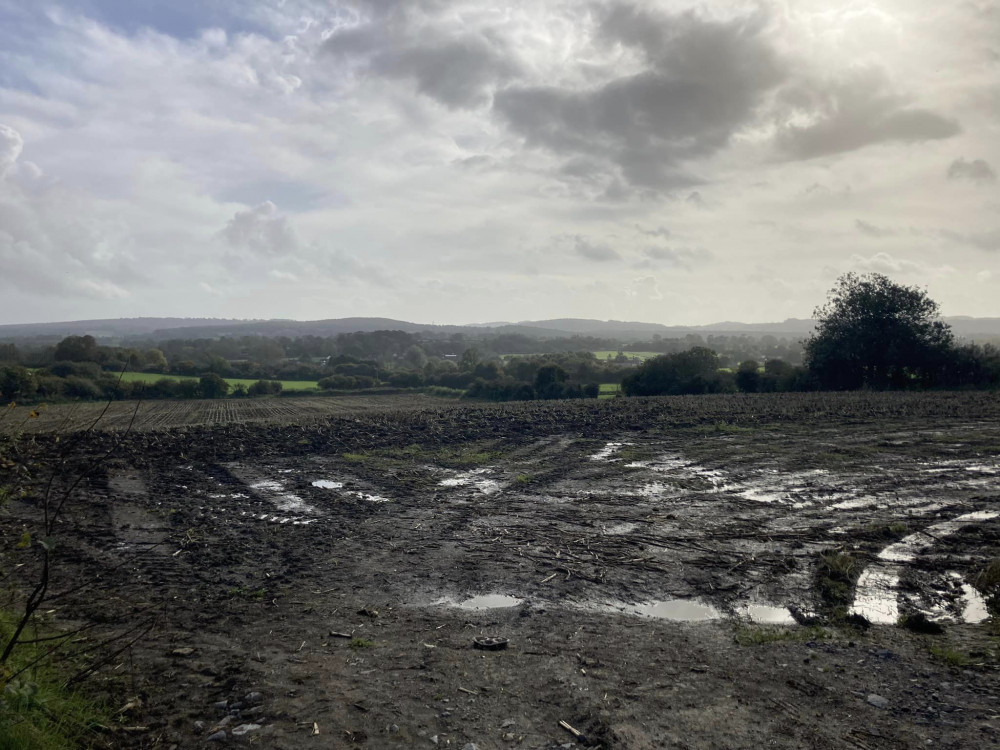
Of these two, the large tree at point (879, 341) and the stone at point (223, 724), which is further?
the large tree at point (879, 341)

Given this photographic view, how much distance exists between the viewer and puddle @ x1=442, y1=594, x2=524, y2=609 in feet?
24.3

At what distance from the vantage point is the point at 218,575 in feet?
27.5

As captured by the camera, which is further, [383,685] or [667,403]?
[667,403]

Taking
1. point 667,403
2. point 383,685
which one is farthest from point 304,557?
point 667,403

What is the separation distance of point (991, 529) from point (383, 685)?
31.2 feet

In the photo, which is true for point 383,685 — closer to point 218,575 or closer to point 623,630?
point 623,630

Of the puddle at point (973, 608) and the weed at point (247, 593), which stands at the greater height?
the puddle at point (973, 608)

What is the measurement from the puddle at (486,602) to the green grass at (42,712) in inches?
146

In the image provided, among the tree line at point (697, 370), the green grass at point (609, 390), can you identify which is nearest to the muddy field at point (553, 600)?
the tree line at point (697, 370)

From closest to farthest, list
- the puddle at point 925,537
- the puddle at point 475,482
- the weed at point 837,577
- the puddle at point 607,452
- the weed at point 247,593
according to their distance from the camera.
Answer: the weed at point 837,577
the weed at point 247,593
the puddle at point 925,537
the puddle at point 475,482
the puddle at point 607,452

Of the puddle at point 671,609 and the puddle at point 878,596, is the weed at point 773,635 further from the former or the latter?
the puddle at point 878,596

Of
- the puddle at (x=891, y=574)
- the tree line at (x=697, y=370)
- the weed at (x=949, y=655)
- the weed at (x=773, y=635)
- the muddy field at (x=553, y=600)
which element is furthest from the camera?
the tree line at (x=697, y=370)

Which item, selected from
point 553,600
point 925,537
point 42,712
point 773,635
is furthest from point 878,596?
point 42,712

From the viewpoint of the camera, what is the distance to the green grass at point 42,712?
3.87m
